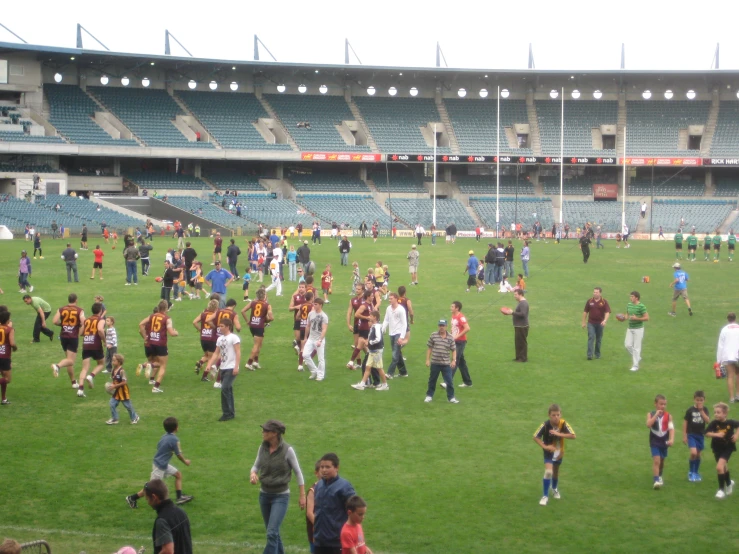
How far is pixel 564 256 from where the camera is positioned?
151 feet

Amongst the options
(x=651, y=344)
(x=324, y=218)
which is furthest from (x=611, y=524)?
(x=324, y=218)

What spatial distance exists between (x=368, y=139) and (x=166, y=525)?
6953 cm

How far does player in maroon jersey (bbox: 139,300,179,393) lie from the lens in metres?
16.2

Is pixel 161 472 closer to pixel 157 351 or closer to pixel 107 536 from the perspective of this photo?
pixel 107 536

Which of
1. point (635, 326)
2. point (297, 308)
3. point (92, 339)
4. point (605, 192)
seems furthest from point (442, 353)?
point (605, 192)

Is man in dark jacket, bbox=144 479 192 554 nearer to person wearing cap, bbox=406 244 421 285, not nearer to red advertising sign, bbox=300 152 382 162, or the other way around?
person wearing cap, bbox=406 244 421 285

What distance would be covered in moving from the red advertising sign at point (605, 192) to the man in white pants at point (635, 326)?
5925cm

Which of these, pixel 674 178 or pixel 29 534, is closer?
pixel 29 534

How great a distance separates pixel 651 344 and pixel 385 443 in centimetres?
1094

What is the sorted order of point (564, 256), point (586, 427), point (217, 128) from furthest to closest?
1. point (217, 128)
2. point (564, 256)
3. point (586, 427)

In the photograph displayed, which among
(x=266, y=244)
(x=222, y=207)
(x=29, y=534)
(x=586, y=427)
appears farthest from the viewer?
(x=222, y=207)

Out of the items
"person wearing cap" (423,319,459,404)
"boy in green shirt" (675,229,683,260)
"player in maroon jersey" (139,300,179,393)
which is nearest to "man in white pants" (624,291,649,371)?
"person wearing cap" (423,319,459,404)

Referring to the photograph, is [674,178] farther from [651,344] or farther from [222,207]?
[651,344]

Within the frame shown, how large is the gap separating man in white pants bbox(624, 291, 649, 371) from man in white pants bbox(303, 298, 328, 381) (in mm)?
6398
